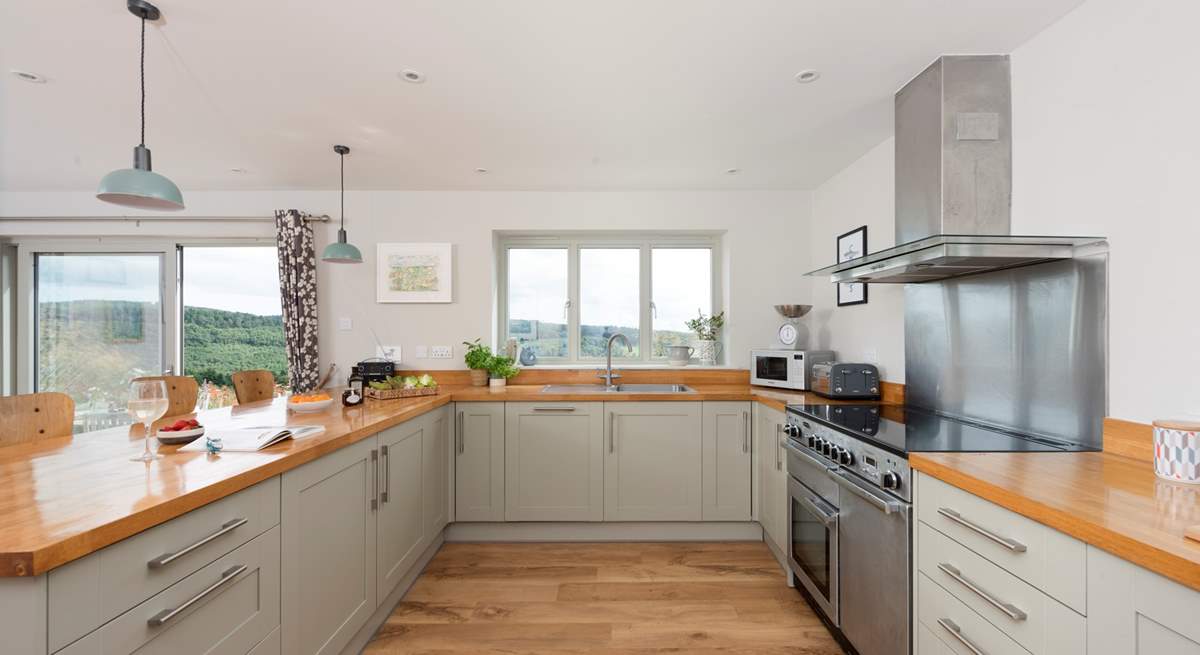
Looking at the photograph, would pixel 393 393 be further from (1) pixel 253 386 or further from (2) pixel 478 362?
(1) pixel 253 386

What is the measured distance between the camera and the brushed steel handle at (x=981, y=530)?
3.63 ft

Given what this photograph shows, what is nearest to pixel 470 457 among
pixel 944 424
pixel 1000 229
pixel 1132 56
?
pixel 944 424

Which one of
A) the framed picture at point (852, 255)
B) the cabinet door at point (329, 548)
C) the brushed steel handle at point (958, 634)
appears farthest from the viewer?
the framed picture at point (852, 255)

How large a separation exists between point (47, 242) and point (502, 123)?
4.07 meters

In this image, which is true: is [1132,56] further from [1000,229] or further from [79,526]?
[79,526]

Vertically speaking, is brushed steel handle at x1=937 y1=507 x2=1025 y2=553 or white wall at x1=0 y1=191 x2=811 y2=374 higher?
white wall at x1=0 y1=191 x2=811 y2=374

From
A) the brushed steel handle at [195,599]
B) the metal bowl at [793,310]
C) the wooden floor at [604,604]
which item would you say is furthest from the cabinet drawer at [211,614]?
the metal bowl at [793,310]

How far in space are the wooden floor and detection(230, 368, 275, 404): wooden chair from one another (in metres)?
1.48

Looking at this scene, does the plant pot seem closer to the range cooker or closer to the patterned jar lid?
the range cooker

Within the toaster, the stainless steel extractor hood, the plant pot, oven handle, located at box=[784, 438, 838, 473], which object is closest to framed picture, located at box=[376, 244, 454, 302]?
the plant pot

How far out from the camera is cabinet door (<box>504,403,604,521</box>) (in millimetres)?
2967

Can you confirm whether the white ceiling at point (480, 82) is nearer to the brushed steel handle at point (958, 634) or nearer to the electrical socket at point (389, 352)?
the electrical socket at point (389, 352)

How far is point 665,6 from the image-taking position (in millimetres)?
1599

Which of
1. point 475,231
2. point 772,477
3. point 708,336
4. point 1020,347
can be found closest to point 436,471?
point 475,231
